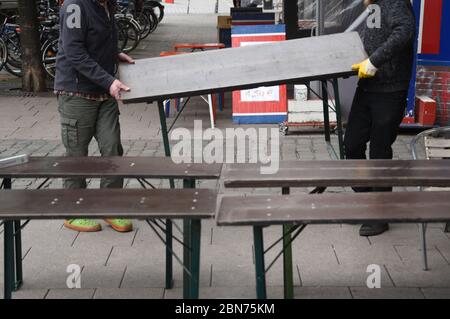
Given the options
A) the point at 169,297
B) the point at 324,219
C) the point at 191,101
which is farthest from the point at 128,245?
the point at 191,101

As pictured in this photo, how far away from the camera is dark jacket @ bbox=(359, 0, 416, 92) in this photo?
17.4ft

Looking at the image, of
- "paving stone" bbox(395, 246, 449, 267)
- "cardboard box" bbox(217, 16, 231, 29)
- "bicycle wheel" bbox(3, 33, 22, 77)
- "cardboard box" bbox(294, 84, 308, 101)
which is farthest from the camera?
"bicycle wheel" bbox(3, 33, 22, 77)

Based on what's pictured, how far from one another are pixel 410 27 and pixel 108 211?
2.60 m

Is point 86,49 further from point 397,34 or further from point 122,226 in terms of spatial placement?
point 397,34

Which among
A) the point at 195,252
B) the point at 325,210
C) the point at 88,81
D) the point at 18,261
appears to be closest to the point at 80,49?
the point at 88,81

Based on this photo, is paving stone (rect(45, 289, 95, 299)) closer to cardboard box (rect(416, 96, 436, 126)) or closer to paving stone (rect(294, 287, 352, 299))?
paving stone (rect(294, 287, 352, 299))

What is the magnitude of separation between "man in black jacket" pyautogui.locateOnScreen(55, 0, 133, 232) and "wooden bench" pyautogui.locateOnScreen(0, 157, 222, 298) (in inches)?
23.0

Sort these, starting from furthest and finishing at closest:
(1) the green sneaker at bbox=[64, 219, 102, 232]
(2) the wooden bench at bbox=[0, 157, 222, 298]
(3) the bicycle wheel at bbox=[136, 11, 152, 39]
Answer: (3) the bicycle wheel at bbox=[136, 11, 152, 39], (1) the green sneaker at bbox=[64, 219, 102, 232], (2) the wooden bench at bbox=[0, 157, 222, 298]

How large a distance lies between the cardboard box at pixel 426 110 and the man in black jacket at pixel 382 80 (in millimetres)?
2847

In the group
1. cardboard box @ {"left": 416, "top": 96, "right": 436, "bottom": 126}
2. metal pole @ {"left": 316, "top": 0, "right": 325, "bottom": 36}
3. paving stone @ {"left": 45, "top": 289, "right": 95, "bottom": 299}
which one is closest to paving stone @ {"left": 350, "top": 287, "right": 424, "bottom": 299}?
paving stone @ {"left": 45, "top": 289, "right": 95, "bottom": 299}

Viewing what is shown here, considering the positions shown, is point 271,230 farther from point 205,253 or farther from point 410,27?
point 410,27

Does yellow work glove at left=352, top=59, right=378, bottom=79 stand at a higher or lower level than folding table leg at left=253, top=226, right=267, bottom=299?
Answer: higher

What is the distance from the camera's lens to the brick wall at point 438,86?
8500mm

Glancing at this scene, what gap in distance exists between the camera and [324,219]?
11.4 feet
